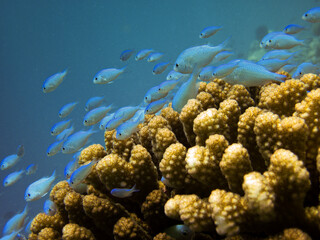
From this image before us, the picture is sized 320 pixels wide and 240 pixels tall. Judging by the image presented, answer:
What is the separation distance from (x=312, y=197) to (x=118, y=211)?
1.74 meters

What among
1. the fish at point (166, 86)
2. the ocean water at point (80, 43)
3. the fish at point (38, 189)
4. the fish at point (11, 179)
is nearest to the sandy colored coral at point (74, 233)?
the fish at point (166, 86)

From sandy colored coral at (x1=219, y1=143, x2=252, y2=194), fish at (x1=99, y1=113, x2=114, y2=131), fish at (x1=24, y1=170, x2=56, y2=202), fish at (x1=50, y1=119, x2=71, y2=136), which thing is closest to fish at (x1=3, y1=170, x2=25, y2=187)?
fish at (x1=50, y1=119, x2=71, y2=136)

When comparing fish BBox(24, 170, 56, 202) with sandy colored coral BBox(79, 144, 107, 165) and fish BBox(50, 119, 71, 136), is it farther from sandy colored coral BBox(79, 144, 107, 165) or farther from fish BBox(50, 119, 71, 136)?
sandy colored coral BBox(79, 144, 107, 165)

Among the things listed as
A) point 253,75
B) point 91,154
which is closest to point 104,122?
point 91,154

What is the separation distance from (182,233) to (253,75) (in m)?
2.01

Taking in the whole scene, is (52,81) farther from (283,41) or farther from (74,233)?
(283,41)

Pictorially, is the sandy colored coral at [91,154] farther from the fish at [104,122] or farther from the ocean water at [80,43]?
the ocean water at [80,43]

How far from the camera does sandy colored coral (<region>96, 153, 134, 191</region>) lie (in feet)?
6.98

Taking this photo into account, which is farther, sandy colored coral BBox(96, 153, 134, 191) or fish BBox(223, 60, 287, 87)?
fish BBox(223, 60, 287, 87)

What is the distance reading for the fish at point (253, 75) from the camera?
2.58 meters

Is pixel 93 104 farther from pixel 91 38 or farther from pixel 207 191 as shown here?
pixel 91 38

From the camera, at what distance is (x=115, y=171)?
2145 mm

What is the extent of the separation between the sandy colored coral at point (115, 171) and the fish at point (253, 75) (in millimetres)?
1777

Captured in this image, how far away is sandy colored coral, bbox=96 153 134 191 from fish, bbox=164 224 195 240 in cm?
63
